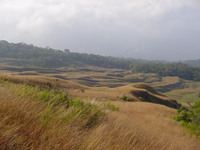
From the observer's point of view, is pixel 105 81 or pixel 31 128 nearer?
pixel 31 128

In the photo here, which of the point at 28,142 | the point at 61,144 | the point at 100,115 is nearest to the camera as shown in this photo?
Result: the point at 28,142

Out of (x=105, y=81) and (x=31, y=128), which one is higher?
(x=31, y=128)

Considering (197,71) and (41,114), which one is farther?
(197,71)

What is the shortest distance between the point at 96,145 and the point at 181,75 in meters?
171

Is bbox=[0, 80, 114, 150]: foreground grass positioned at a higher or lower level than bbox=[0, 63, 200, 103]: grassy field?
higher

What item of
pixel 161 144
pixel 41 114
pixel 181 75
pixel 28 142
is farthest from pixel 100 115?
pixel 181 75

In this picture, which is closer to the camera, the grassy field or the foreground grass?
the foreground grass

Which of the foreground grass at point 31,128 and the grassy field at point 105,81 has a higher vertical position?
the foreground grass at point 31,128

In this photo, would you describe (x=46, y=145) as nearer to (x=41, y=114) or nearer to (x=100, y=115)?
(x=41, y=114)

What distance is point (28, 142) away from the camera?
287 centimetres

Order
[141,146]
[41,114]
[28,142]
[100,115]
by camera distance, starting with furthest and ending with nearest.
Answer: [100,115]
[141,146]
[41,114]
[28,142]

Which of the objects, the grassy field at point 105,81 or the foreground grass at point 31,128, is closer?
the foreground grass at point 31,128

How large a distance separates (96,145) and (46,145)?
843 millimetres

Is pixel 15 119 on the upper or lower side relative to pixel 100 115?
upper
